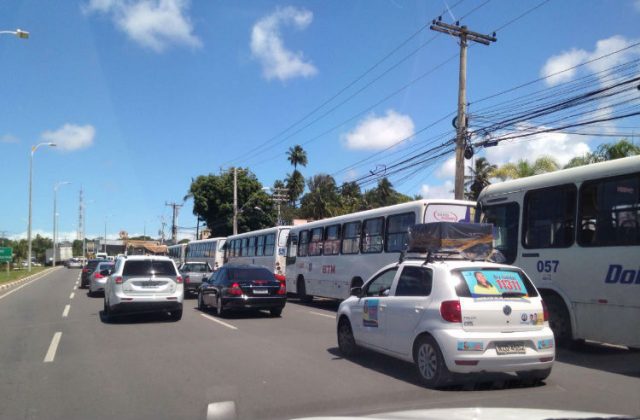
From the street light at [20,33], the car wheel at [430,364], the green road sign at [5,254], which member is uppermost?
the street light at [20,33]

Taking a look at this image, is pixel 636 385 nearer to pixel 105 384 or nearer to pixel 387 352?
pixel 387 352

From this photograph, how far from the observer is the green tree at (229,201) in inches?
2347

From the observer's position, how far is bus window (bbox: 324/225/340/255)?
1919cm

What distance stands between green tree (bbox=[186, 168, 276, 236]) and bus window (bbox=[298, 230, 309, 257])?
121 ft

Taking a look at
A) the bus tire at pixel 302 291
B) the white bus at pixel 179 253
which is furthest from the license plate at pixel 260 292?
the white bus at pixel 179 253

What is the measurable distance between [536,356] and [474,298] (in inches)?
43.1

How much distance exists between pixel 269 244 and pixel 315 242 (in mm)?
5844

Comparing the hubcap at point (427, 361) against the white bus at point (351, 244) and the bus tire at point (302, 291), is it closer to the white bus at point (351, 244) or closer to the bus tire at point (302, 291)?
the white bus at point (351, 244)

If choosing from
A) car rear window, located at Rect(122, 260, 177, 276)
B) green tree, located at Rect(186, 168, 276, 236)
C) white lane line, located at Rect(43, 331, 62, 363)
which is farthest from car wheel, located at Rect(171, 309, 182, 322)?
green tree, located at Rect(186, 168, 276, 236)

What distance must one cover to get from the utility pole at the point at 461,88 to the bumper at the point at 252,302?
7.52 metres

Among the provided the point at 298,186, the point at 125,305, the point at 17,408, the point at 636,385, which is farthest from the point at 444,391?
the point at 298,186

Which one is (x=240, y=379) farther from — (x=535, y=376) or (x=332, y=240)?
(x=332, y=240)

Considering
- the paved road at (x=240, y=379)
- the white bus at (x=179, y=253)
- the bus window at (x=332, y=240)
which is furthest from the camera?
the white bus at (x=179, y=253)

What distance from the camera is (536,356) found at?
24.1 feet
